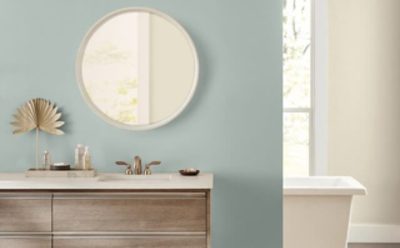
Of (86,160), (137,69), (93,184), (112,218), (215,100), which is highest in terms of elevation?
(137,69)

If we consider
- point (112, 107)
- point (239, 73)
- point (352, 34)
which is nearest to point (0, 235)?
point (112, 107)

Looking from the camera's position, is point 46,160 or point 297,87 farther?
point 297,87

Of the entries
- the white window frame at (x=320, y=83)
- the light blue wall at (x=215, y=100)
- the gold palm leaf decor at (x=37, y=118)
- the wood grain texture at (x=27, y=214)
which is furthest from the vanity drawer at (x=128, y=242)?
the white window frame at (x=320, y=83)

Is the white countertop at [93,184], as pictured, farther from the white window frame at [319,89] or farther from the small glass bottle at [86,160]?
the white window frame at [319,89]

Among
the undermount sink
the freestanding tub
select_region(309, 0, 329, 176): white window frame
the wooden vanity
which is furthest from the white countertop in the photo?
select_region(309, 0, 329, 176): white window frame

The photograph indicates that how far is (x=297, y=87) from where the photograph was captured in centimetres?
616

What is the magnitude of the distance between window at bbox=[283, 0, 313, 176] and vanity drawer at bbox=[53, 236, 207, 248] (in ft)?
9.95

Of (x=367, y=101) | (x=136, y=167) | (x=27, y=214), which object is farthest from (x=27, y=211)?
(x=367, y=101)

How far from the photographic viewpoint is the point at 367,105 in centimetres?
609

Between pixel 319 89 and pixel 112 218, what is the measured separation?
3281mm

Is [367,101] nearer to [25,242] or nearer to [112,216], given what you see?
[112,216]

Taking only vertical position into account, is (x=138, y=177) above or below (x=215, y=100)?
below

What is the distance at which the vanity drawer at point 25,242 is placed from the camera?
330cm

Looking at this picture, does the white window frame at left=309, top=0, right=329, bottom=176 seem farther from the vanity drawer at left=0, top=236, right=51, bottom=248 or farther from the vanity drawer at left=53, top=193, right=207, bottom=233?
the vanity drawer at left=0, top=236, right=51, bottom=248
